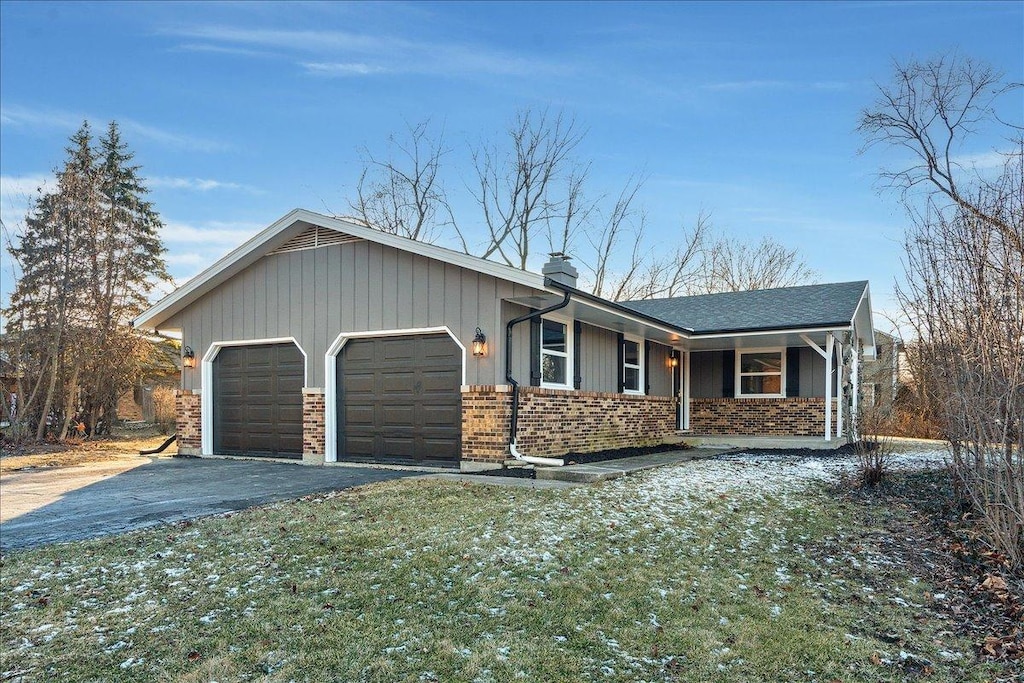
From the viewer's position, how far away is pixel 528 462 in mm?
9969

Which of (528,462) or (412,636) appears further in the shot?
(528,462)

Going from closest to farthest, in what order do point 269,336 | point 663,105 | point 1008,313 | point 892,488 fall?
point 1008,313 < point 892,488 < point 269,336 < point 663,105

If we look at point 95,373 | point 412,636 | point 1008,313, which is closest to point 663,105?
point 1008,313

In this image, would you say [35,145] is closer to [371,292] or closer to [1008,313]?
[371,292]

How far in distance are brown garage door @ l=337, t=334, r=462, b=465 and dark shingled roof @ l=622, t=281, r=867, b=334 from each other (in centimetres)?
699

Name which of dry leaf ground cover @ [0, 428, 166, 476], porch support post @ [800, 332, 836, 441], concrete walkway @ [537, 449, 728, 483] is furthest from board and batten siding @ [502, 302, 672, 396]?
dry leaf ground cover @ [0, 428, 166, 476]

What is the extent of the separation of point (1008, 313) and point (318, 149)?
14592 millimetres

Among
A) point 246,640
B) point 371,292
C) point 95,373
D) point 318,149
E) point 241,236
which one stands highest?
point 318,149

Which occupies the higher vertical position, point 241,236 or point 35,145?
point 35,145

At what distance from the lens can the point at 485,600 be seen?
4824 millimetres

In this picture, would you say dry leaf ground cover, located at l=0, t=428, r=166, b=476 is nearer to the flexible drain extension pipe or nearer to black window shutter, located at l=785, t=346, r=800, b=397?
the flexible drain extension pipe

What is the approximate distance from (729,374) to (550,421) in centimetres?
769

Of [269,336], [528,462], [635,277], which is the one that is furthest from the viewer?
[635,277]

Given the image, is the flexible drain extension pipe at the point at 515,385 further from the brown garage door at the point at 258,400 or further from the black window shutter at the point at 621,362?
the brown garage door at the point at 258,400
